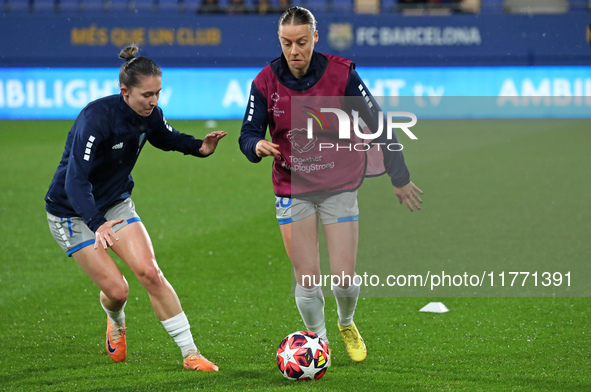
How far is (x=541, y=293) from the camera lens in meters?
6.51

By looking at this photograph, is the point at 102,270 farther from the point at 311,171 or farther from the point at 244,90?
the point at 244,90

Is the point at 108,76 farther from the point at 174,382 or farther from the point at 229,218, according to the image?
the point at 174,382

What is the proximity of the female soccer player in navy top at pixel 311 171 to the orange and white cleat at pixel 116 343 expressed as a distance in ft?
3.92

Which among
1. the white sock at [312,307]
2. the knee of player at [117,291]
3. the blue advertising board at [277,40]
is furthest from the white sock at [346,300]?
the blue advertising board at [277,40]

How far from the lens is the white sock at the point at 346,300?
4.73 m

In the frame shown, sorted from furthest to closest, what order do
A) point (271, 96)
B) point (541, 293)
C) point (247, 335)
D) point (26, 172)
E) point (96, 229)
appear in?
point (26, 172) → point (541, 293) → point (247, 335) → point (271, 96) → point (96, 229)

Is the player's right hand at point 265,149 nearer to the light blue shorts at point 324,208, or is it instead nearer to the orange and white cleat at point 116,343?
the light blue shorts at point 324,208

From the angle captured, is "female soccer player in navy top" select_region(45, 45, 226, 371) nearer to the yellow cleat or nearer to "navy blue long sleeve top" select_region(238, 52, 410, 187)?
"navy blue long sleeve top" select_region(238, 52, 410, 187)

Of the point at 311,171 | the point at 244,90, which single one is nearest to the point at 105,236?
the point at 311,171

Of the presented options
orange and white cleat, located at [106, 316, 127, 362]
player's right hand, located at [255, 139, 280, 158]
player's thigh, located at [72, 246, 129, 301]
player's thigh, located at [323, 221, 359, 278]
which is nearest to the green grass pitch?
orange and white cleat, located at [106, 316, 127, 362]

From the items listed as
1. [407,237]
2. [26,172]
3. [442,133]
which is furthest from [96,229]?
[442,133]

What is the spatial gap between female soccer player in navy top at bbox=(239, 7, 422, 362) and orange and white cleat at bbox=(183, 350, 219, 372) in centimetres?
64

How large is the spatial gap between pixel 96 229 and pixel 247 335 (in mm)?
1639

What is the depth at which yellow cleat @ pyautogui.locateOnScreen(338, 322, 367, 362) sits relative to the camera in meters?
4.82
